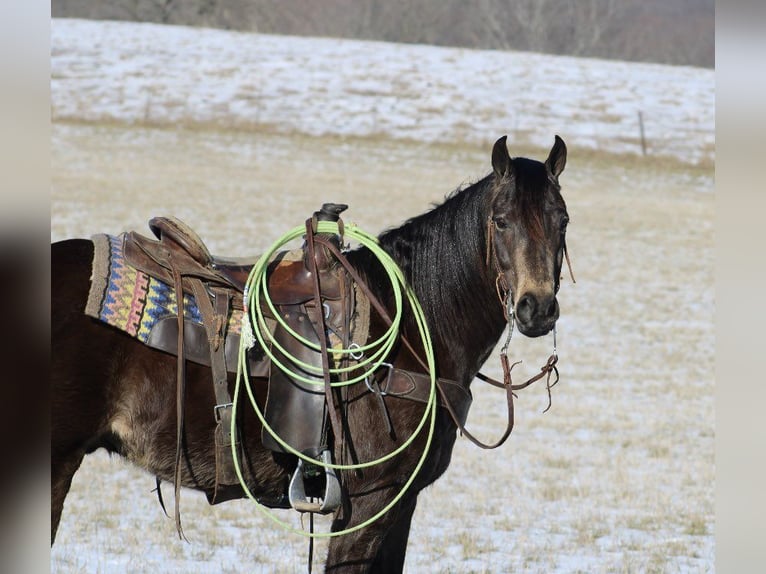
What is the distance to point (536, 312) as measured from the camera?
3.18m

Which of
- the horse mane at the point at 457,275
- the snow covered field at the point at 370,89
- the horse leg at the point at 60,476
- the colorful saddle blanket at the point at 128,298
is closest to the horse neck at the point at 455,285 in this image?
the horse mane at the point at 457,275

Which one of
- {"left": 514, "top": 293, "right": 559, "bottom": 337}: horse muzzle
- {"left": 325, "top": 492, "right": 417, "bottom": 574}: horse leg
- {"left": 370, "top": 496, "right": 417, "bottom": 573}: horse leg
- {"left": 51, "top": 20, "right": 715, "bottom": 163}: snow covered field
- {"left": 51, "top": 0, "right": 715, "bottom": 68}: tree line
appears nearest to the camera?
{"left": 514, "top": 293, "right": 559, "bottom": 337}: horse muzzle

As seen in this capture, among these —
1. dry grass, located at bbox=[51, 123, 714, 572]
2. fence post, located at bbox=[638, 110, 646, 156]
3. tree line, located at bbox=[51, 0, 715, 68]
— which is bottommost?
dry grass, located at bbox=[51, 123, 714, 572]

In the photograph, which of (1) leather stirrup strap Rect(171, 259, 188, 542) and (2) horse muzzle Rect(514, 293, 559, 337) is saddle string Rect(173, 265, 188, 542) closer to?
(1) leather stirrup strap Rect(171, 259, 188, 542)

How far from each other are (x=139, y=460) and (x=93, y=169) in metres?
16.9

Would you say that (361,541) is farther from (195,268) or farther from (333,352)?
(195,268)

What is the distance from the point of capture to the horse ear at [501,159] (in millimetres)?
3293

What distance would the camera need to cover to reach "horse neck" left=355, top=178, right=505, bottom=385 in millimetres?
3549

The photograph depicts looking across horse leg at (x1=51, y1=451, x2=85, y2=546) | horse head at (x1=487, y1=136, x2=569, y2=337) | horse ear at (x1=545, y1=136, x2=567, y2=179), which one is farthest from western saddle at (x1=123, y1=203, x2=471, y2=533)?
horse ear at (x1=545, y1=136, x2=567, y2=179)

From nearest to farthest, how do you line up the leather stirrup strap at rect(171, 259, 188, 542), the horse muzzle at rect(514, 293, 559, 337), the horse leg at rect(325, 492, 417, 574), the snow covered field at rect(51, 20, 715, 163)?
the horse muzzle at rect(514, 293, 559, 337) → the leather stirrup strap at rect(171, 259, 188, 542) → the horse leg at rect(325, 492, 417, 574) → the snow covered field at rect(51, 20, 715, 163)

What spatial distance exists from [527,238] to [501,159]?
1.05ft

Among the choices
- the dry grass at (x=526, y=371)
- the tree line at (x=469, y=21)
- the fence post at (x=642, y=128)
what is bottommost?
the dry grass at (x=526, y=371)

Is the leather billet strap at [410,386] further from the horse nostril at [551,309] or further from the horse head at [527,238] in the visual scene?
the horse nostril at [551,309]

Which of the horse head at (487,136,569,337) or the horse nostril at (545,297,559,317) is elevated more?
the horse head at (487,136,569,337)
